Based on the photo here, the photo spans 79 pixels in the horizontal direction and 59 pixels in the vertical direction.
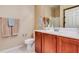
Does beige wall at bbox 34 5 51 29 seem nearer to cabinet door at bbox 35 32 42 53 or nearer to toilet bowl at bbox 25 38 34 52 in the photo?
cabinet door at bbox 35 32 42 53

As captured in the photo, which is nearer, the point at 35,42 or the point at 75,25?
the point at 75,25

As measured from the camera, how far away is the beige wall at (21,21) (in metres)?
2.70

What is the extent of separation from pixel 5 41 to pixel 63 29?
146 centimetres

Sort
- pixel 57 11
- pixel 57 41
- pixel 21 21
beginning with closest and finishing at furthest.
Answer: pixel 57 41
pixel 57 11
pixel 21 21

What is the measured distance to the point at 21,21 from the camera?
285 centimetres

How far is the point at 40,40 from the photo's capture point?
2.71 meters

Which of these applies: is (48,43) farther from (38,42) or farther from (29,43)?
(29,43)

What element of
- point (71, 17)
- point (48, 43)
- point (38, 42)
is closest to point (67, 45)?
point (48, 43)

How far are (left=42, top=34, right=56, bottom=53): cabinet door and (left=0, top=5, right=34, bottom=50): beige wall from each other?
1.61 feet

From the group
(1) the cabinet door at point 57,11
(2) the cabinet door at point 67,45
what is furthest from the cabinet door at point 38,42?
(2) the cabinet door at point 67,45

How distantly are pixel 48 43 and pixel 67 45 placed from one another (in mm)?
717

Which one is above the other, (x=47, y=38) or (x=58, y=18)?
(x=58, y=18)

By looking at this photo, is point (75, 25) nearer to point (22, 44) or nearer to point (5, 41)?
point (22, 44)

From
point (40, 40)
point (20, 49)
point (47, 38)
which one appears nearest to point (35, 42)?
point (40, 40)
